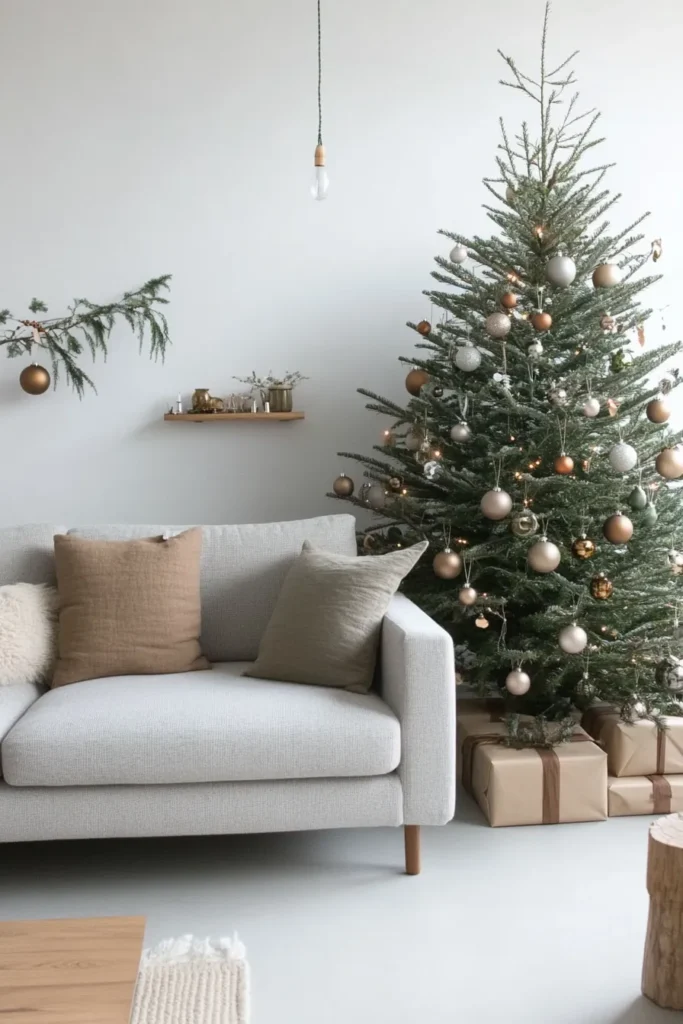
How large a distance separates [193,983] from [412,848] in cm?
74

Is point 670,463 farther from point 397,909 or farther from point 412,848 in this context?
point 397,909

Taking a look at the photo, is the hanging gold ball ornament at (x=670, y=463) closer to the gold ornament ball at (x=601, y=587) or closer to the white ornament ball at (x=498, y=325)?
the gold ornament ball at (x=601, y=587)

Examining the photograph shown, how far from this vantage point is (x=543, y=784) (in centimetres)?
295

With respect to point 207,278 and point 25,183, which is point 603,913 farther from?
point 25,183

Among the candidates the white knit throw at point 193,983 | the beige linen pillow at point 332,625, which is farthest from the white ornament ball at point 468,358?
the white knit throw at point 193,983

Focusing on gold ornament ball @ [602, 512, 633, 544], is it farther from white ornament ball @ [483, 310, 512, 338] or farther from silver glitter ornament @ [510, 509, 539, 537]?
white ornament ball @ [483, 310, 512, 338]

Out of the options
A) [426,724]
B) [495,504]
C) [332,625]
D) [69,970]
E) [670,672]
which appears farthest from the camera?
[670,672]

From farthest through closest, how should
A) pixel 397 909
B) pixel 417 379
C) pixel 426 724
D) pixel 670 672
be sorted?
1. pixel 417 379
2. pixel 670 672
3. pixel 426 724
4. pixel 397 909

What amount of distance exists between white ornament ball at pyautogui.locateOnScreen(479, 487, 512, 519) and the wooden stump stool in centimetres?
110

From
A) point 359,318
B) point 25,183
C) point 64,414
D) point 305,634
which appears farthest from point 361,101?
point 305,634

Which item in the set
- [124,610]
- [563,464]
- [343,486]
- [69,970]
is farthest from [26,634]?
[563,464]

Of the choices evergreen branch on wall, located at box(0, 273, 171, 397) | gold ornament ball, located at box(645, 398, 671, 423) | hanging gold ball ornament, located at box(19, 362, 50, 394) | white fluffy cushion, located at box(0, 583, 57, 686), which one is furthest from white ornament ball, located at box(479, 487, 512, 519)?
hanging gold ball ornament, located at box(19, 362, 50, 394)

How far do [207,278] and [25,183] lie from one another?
0.75 m

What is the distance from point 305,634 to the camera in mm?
2826
